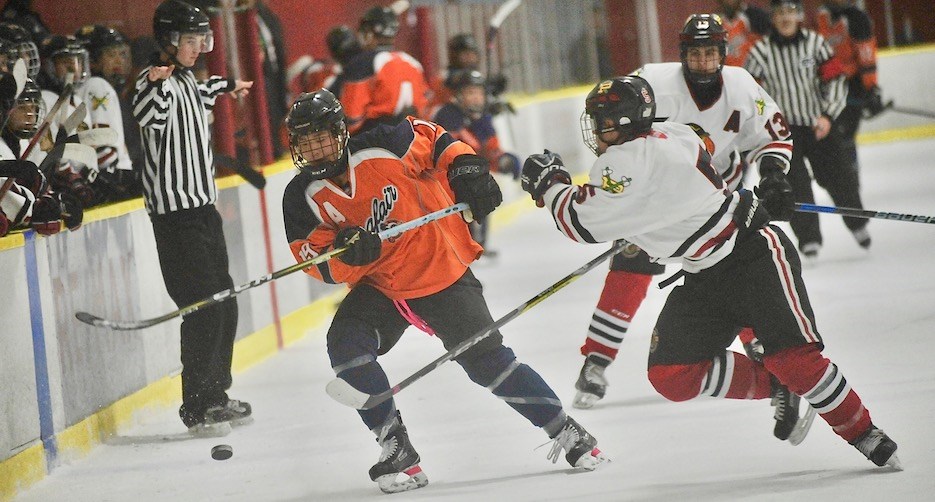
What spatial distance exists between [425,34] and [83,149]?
236 inches

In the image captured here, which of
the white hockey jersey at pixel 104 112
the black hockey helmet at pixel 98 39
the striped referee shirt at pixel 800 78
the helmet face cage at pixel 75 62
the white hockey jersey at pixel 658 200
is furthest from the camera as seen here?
the striped referee shirt at pixel 800 78

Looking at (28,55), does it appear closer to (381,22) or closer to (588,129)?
(588,129)

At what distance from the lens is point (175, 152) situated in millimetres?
4312

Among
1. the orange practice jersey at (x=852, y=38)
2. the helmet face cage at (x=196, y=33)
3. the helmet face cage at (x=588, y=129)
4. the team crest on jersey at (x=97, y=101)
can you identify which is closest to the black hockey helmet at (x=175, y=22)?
the helmet face cage at (x=196, y=33)

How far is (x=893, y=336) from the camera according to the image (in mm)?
4828

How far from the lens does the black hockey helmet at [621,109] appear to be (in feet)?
10.3

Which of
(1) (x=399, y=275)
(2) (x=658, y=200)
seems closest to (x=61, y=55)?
(1) (x=399, y=275)

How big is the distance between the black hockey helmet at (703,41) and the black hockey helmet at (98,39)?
2.10m

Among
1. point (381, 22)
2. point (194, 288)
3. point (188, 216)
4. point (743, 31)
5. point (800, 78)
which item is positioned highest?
point (381, 22)

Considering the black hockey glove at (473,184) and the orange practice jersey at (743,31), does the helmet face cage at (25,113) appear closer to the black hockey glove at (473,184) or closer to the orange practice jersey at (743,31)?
the black hockey glove at (473,184)

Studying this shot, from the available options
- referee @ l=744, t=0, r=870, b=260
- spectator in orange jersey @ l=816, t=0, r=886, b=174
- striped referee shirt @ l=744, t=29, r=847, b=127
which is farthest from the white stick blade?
spectator in orange jersey @ l=816, t=0, r=886, b=174

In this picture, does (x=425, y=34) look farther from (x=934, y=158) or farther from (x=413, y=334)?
(x=413, y=334)

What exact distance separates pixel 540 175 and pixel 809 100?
3418mm

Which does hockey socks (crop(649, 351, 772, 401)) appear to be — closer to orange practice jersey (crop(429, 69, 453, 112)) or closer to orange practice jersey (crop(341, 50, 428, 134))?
orange practice jersey (crop(341, 50, 428, 134))
